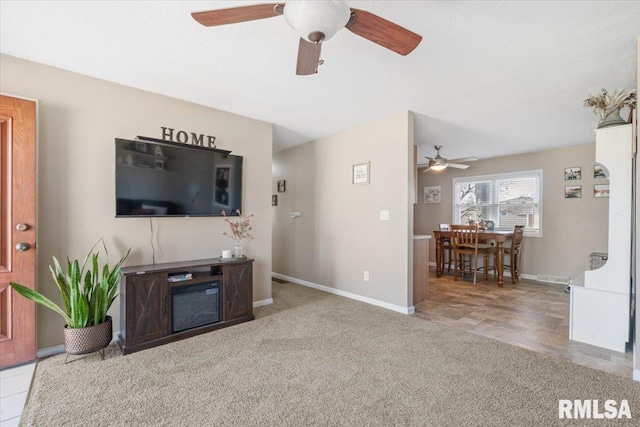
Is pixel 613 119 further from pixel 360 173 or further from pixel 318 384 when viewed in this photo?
pixel 318 384

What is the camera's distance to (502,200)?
561 centimetres

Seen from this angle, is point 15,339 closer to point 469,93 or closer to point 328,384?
point 328,384

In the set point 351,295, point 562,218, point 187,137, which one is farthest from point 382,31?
point 562,218

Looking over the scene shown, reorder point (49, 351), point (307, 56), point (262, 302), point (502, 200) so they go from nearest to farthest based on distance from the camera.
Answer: point (307, 56) → point (49, 351) → point (262, 302) → point (502, 200)

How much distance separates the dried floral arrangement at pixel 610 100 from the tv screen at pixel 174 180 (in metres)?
3.49

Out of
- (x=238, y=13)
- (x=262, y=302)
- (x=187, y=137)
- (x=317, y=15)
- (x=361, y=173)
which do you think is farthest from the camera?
(x=361, y=173)

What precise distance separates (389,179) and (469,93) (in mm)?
1198

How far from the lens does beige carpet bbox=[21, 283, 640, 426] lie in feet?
5.24

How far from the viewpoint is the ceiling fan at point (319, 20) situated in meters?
1.26

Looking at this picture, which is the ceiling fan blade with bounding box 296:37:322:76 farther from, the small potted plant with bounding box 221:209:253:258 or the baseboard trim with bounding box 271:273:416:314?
the baseboard trim with bounding box 271:273:416:314

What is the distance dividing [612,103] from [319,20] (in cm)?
273

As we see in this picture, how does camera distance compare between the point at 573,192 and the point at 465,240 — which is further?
the point at 465,240

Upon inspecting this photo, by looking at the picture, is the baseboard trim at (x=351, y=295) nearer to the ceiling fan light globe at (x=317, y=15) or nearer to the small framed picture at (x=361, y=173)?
the small framed picture at (x=361, y=173)

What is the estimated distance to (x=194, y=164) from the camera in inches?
118
